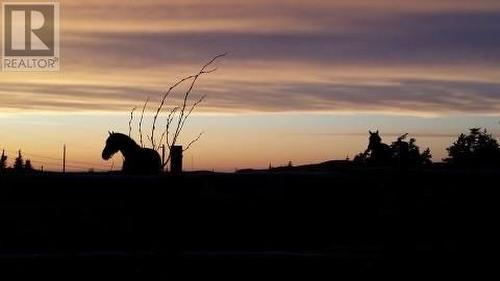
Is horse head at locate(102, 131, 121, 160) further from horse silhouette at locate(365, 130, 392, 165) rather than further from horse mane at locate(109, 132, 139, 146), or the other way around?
horse silhouette at locate(365, 130, 392, 165)

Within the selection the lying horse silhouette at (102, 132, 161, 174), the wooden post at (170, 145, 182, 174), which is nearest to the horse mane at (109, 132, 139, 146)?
the lying horse silhouette at (102, 132, 161, 174)

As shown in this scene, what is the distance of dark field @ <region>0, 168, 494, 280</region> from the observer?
6289mm

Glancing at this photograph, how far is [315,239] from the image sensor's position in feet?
24.9

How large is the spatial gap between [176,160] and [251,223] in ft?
3.71

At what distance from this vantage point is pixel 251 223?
7.39m

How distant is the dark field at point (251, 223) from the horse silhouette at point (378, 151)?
11.1 ft

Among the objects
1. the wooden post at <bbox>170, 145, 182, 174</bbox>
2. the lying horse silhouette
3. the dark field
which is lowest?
the dark field

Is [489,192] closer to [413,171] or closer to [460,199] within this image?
[460,199]

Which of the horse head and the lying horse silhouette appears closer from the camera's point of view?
the lying horse silhouette

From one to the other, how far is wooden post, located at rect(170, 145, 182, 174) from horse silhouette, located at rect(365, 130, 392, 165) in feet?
15.3

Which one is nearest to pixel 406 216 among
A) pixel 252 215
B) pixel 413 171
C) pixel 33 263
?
pixel 413 171

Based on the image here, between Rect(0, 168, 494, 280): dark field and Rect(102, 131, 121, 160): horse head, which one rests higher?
Rect(102, 131, 121, 160): horse head

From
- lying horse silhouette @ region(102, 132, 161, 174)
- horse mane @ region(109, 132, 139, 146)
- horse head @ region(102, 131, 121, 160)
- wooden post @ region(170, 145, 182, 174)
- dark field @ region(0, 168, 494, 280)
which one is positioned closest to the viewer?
dark field @ region(0, 168, 494, 280)

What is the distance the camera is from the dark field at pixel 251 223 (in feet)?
20.6
